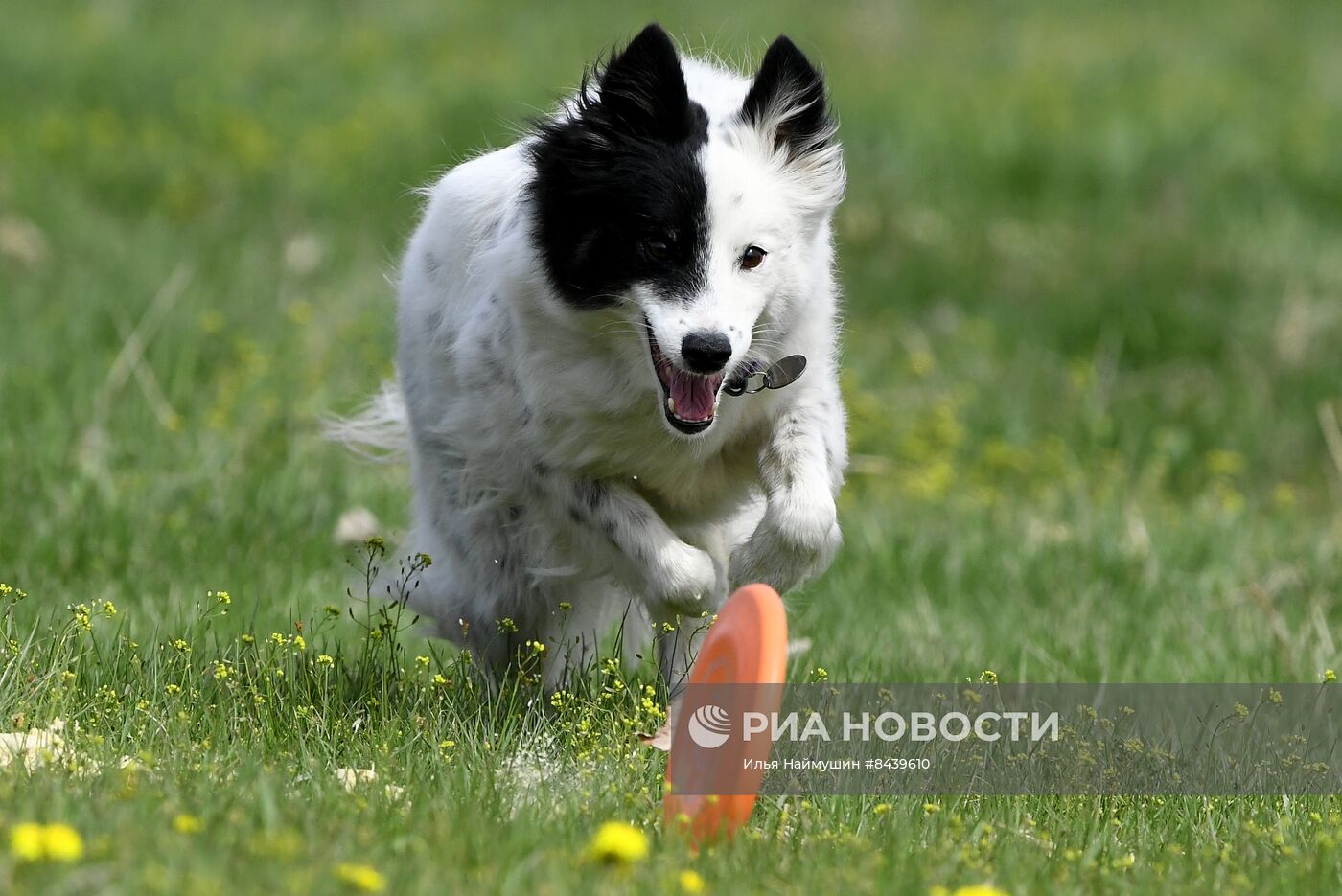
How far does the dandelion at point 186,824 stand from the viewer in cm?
284

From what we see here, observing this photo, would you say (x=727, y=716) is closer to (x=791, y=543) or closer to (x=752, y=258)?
(x=791, y=543)

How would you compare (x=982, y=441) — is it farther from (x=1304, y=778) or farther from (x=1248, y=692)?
(x=1304, y=778)

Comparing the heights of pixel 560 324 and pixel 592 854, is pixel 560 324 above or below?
above

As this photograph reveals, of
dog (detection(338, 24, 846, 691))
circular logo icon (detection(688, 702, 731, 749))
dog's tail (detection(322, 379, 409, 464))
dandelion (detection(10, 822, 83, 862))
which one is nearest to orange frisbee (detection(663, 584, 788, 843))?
circular logo icon (detection(688, 702, 731, 749))

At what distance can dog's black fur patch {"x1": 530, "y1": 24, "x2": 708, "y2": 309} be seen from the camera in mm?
4074

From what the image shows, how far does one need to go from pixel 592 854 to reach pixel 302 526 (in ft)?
12.6

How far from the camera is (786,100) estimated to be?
432cm

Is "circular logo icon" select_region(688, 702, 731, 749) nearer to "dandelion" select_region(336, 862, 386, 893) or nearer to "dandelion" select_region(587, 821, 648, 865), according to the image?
"dandelion" select_region(587, 821, 648, 865)

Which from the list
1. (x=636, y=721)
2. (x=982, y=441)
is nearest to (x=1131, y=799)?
(x=636, y=721)

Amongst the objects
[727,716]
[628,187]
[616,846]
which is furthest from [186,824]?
[628,187]

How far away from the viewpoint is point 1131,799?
13.4ft

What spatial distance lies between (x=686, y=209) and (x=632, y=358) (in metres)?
0.48

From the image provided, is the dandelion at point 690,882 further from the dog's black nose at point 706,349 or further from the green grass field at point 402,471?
the dog's black nose at point 706,349

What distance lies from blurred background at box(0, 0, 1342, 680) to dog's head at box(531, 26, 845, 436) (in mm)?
517
